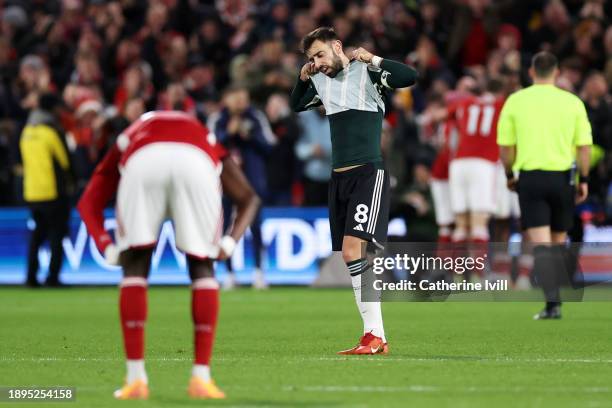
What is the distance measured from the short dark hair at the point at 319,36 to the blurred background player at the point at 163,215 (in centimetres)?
267

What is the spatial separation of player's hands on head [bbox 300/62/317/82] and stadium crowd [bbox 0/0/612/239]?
788cm

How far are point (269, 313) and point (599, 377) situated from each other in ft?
22.0

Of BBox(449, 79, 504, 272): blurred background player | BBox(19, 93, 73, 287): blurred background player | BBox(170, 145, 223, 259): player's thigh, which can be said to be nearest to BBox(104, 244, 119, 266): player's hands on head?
BBox(170, 145, 223, 259): player's thigh

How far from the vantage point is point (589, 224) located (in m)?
19.0

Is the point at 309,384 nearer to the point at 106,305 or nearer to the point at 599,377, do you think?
the point at 599,377

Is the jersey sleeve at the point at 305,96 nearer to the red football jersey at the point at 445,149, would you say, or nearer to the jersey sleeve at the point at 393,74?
the jersey sleeve at the point at 393,74

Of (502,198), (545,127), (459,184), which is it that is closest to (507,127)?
(545,127)

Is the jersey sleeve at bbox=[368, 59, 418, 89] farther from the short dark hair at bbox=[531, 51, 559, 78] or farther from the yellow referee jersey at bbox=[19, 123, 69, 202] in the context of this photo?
the yellow referee jersey at bbox=[19, 123, 69, 202]

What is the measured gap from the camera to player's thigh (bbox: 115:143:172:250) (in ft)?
24.1

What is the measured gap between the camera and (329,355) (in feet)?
32.8

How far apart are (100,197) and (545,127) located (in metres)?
6.38

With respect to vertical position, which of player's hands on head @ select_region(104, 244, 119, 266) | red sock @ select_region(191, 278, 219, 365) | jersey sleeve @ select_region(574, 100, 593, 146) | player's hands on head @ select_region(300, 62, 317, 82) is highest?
player's hands on head @ select_region(300, 62, 317, 82)

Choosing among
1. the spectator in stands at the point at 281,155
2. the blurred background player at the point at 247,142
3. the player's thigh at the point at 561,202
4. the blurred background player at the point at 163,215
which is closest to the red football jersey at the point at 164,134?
the blurred background player at the point at 163,215

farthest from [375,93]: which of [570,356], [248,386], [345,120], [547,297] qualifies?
[547,297]
